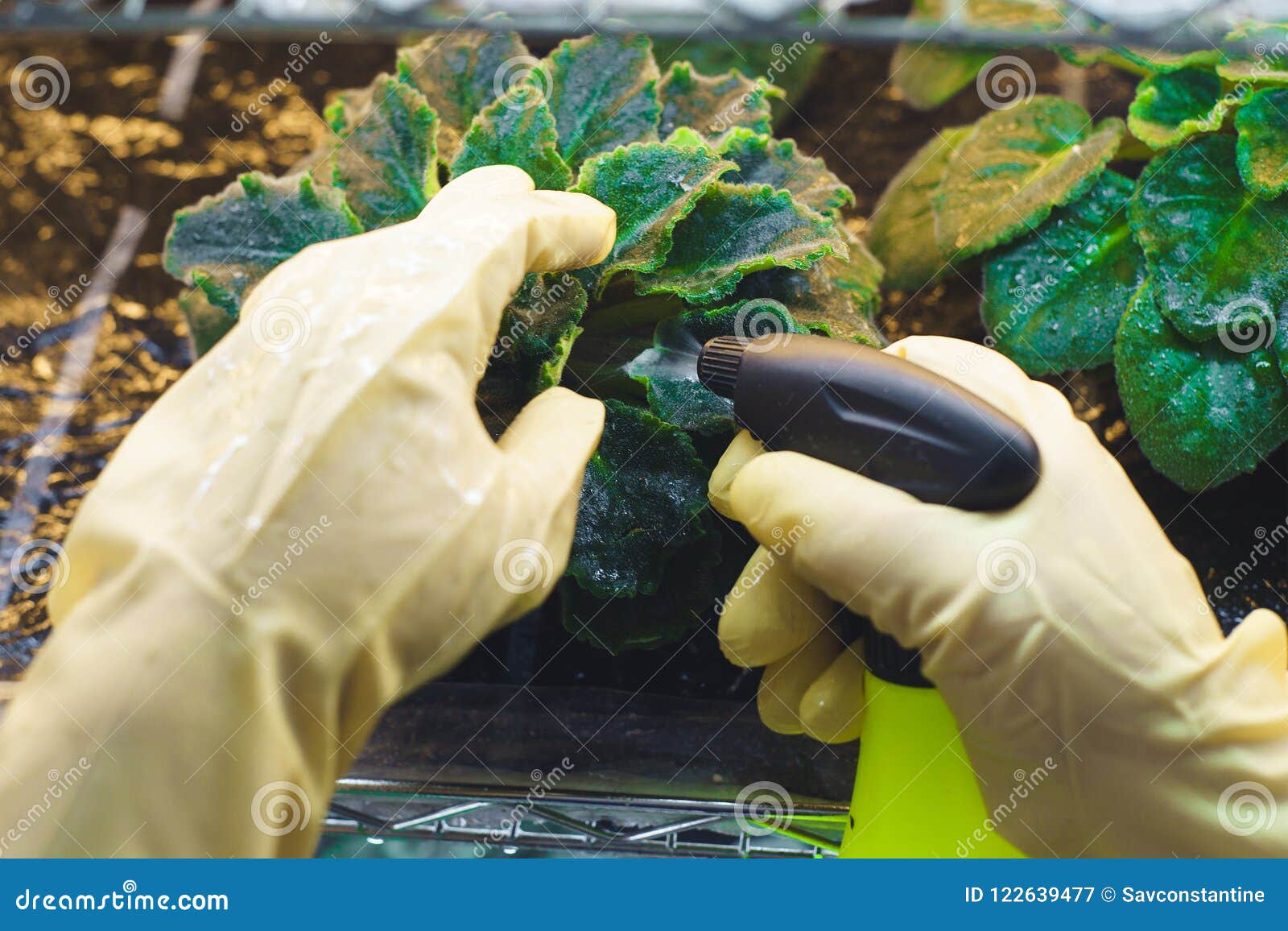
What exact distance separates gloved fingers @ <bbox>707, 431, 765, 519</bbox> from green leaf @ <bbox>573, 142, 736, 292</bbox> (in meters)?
0.22

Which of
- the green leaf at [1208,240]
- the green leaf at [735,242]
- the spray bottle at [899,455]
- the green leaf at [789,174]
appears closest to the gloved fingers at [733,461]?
the spray bottle at [899,455]

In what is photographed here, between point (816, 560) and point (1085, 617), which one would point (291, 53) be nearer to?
point (816, 560)

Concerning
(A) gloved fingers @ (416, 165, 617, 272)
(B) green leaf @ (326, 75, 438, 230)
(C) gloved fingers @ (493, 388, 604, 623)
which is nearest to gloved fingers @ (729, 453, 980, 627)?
(C) gloved fingers @ (493, 388, 604, 623)

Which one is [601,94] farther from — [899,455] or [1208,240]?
[1208,240]

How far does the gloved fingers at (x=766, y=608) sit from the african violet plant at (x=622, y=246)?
150 mm

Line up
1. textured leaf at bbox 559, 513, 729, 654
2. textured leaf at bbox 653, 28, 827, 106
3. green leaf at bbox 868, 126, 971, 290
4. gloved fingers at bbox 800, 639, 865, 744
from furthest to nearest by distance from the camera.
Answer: textured leaf at bbox 653, 28, 827, 106 → green leaf at bbox 868, 126, 971, 290 → textured leaf at bbox 559, 513, 729, 654 → gloved fingers at bbox 800, 639, 865, 744

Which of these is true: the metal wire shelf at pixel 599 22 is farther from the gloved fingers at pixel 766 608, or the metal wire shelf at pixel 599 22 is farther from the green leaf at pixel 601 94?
the gloved fingers at pixel 766 608

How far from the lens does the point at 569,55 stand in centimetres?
124

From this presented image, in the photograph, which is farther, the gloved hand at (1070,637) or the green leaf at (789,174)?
the green leaf at (789,174)

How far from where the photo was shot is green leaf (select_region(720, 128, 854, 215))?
118 centimetres

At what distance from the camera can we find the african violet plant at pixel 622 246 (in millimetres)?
1066

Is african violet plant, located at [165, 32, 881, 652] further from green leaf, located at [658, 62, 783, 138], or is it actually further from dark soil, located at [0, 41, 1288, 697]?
dark soil, located at [0, 41, 1288, 697]

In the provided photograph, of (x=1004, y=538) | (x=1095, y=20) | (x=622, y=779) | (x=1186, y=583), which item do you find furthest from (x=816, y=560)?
(x=1095, y=20)

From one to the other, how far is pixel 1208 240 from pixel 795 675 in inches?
29.5
